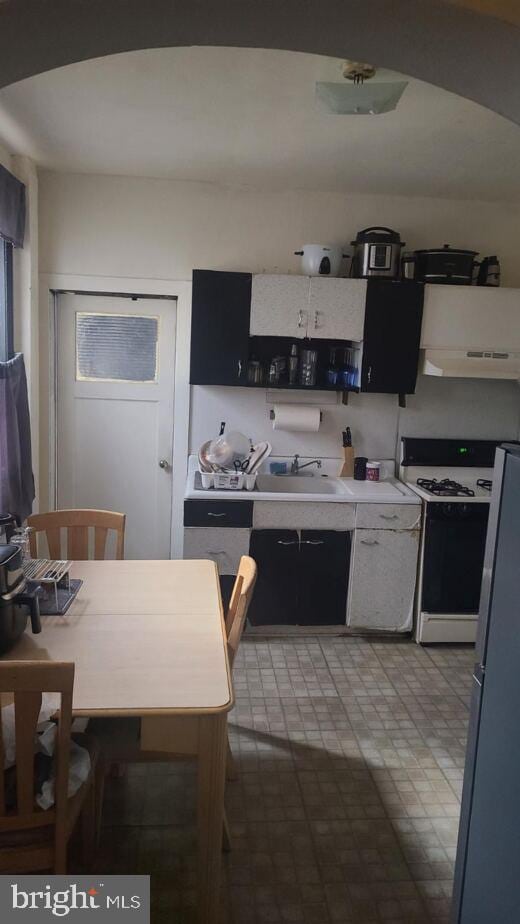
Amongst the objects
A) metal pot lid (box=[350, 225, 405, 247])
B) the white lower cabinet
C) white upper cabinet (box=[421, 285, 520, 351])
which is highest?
metal pot lid (box=[350, 225, 405, 247])

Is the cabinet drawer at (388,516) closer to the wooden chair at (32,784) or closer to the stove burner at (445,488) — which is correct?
the stove burner at (445,488)

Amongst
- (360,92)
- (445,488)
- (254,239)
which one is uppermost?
(360,92)

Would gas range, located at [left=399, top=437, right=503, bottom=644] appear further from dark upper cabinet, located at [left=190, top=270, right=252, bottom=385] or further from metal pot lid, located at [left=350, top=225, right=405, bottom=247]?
metal pot lid, located at [left=350, top=225, right=405, bottom=247]

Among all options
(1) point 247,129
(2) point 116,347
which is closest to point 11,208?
(2) point 116,347

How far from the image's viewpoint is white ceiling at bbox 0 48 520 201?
2.26 metres

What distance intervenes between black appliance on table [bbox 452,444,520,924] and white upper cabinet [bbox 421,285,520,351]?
7.31 ft

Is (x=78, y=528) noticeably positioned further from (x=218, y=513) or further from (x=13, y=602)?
(x=13, y=602)

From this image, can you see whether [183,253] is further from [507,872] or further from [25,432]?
[507,872]

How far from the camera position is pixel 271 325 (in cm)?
372

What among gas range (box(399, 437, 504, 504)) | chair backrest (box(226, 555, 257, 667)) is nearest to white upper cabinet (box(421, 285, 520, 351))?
gas range (box(399, 437, 504, 504))

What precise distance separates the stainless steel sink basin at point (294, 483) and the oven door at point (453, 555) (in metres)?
0.66

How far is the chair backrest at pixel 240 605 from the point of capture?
2059mm

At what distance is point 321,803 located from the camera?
2.47m

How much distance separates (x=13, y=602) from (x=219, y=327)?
2.25 m
